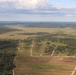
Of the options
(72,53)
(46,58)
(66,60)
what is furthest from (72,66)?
(72,53)

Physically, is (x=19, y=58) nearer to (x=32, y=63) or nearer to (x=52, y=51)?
(x=32, y=63)

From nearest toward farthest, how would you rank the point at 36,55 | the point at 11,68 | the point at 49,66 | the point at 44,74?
the point at 44,74 < the point at 11,68 < the point at 49,66 < the point at 36,55

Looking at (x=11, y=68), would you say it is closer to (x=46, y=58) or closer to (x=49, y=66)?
(x=49, y=66)

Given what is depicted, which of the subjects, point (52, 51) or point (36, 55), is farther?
point (52, 51)

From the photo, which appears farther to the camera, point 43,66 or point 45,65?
point 45,65

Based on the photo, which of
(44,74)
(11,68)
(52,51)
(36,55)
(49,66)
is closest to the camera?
(44,74)

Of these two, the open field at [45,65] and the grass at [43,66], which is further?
the grass at [43,66]

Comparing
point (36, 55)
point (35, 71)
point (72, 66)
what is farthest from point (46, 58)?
point (35, 71)

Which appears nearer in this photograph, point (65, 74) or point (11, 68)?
point (65, 74)

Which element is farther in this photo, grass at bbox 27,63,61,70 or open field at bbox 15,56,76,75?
grass at bbox 27,63,61,70
